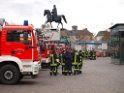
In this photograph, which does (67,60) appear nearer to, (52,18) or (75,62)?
(75,62)

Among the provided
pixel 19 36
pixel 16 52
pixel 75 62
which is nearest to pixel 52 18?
pixel 75 62

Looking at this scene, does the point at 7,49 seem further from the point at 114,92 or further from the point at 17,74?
the point at 114,92

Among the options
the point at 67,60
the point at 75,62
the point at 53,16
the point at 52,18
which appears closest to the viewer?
the point at 67,60

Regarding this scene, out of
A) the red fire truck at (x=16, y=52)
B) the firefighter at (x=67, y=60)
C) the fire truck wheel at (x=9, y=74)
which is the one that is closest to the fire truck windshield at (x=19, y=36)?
the red fire truck at (x=16, y=52)

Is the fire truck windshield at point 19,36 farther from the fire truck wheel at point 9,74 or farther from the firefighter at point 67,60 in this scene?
the firefighter at point 67,60

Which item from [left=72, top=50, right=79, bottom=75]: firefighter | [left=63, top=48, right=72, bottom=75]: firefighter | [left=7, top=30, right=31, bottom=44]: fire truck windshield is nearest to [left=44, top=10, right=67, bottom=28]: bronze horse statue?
[left=72, top=50, right=79, bottom=75]: firefighter

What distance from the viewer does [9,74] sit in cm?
1888

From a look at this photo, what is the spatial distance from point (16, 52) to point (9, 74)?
1060mm

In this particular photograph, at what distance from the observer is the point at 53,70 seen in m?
25.8

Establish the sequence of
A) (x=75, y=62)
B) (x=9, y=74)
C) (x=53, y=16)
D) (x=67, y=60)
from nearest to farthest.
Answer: (x=9, y=74) → (x=67, y=60) → (x=75, y=62) → (x=53, y=16)

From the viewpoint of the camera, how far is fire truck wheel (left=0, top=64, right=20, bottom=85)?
740 inches

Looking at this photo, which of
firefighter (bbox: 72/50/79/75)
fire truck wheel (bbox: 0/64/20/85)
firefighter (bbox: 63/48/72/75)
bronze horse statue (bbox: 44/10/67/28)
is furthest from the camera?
bronze horse statue (bbox: 44/10/67/28)

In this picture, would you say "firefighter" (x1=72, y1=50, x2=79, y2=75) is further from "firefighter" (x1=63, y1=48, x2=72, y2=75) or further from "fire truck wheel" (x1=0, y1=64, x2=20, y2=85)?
"fire truck wheel" (x1=0, y1=64, x2=20, y2=85)

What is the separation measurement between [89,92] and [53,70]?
33.5ft
